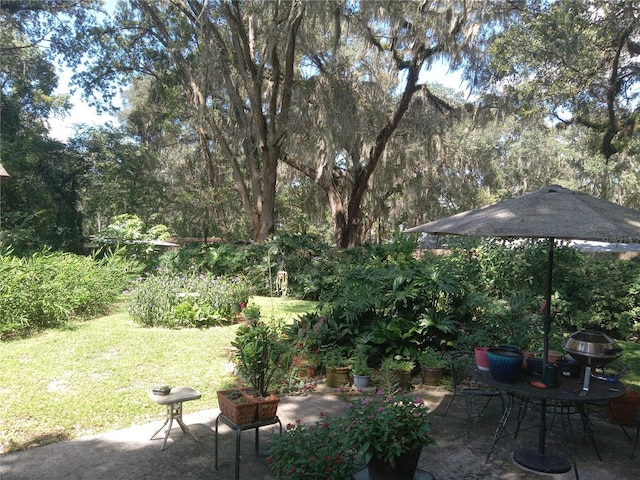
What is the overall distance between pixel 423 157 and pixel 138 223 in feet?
35.4

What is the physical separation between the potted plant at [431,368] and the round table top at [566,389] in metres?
1.43

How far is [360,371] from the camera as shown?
15.6 ft

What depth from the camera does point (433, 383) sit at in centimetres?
490

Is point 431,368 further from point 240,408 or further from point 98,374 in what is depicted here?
point 98,374

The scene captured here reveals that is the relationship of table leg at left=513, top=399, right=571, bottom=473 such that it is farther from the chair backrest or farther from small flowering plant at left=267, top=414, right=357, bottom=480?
small flowering plant at left=267, top=414, right=357, bottom=480

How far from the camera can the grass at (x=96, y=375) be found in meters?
3.90

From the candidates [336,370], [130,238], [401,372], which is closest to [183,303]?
[336,370]

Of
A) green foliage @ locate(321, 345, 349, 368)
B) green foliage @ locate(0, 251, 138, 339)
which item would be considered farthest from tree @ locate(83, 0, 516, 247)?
green foliage @ locate(321, 345, 349, 368)

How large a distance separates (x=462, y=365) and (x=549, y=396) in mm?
1594

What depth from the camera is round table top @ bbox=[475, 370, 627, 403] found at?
9.76ft

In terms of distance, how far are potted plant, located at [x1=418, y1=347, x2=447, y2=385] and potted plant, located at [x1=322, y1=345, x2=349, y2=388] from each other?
81 centimetres

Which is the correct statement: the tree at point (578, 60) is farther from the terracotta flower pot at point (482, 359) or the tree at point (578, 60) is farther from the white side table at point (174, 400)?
the white side table at point (174, 400)

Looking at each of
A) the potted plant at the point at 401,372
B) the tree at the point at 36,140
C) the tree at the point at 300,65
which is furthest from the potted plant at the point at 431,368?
the tree at the point at 36,140

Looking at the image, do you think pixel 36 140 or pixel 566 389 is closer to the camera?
pixel 566 389
